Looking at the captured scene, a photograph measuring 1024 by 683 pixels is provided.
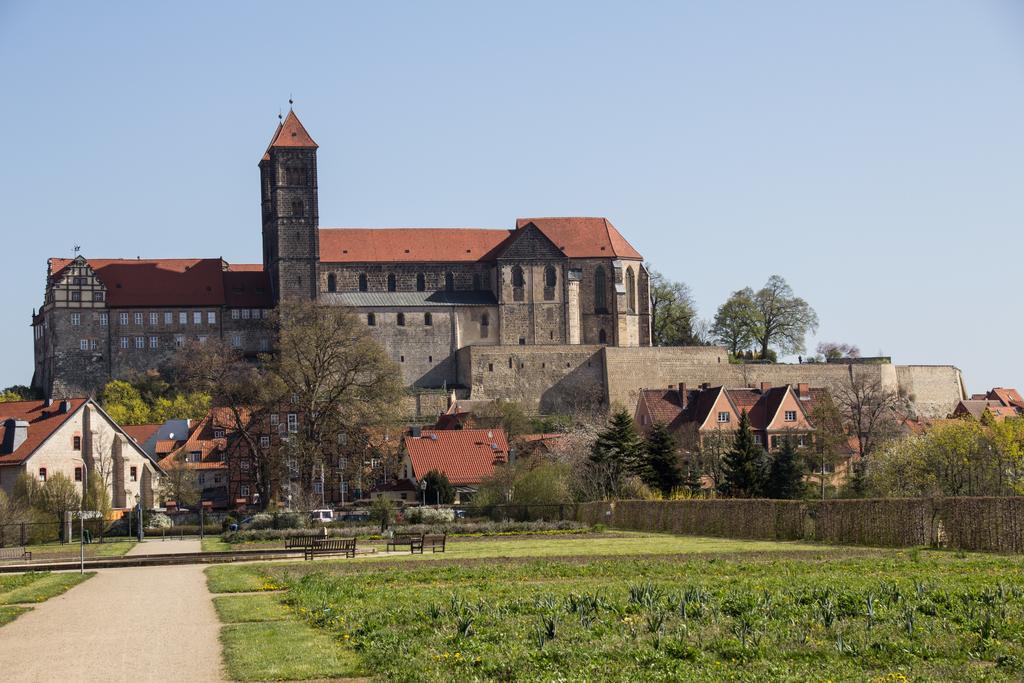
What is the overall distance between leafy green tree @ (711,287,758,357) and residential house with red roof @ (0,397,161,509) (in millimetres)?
67524

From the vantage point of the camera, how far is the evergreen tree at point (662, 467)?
2395 inches

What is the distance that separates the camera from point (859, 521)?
35.7 m

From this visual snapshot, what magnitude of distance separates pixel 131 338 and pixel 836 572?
9915 centimetres

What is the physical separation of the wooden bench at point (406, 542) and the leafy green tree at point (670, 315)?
90.4 m

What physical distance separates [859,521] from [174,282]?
92.4 m

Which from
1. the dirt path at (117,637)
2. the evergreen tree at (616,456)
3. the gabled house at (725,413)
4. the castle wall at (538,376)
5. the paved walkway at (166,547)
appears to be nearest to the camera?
the dirt path at (117,637)

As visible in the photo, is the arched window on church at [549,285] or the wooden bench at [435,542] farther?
the arched window on church at [549,285]

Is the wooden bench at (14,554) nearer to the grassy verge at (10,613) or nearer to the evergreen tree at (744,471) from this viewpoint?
the grassy verge at (10,613)

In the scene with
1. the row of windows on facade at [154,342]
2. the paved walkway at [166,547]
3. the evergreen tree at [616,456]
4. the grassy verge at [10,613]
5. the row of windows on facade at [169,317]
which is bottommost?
the paved walkway at [166,547]

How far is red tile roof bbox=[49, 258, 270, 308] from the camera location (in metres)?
119

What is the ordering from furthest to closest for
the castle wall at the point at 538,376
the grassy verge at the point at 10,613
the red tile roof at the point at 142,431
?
the castle wall at the point at 538,376 → the red tile roof at the point at 142,431 → the grassy verge at the point at 10,613

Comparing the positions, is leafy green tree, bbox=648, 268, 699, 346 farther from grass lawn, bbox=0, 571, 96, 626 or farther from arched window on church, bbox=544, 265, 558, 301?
grass lawn, bbox=0, 571, 96, 626

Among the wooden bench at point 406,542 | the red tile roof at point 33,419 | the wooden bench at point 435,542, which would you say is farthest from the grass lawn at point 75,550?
the red tile roof at point 33,419

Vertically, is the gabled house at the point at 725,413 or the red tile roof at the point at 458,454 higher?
the gabled house at the point at 725,413
